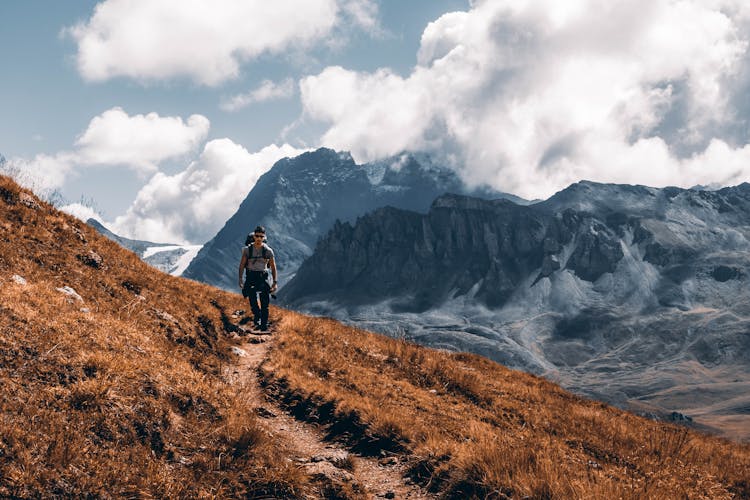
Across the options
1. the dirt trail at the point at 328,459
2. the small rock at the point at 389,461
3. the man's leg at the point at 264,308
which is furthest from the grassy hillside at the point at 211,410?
the man's leg at the point at 264,308

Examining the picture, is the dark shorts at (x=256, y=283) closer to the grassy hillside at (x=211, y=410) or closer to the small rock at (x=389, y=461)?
the grassy hillside at (x=211, y=410)

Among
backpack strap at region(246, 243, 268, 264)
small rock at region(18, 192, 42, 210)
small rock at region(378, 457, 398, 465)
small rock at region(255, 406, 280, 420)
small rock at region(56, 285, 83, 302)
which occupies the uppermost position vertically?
small rock at region(18, 192, 42, 210)

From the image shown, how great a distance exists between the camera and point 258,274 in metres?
17.8

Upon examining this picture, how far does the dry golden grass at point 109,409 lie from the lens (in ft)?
20.0

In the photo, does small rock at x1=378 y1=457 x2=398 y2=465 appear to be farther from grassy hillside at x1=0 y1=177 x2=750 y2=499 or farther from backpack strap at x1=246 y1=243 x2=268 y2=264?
backpack strap at x1=246 y1=243 x2=268 y2=264

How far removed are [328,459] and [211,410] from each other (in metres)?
2.19

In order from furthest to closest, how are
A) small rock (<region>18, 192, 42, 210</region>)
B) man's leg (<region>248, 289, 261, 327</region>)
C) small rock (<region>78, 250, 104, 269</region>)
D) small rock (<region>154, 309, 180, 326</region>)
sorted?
man's leg (<region>248, 289, 261, 327</region>)
small rock (<region>18, 192, 42, 210</region>)
small rock (<region>78, 250, 104, 269</region>)
small rock (<region>154, 309, 180, 326</region>)

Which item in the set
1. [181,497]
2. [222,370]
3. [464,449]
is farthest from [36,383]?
[464,449]

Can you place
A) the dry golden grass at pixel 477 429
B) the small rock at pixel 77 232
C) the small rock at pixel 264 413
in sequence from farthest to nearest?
the small rock at pixel 77 232 → the small rock at pixel 264 413 → the dry golden grass at pixel 477 429

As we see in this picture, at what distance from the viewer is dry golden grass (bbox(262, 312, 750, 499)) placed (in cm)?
781

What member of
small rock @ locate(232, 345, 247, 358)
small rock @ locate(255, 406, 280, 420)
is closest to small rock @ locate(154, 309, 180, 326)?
small rock @ locate(232, 345, 247, 358)

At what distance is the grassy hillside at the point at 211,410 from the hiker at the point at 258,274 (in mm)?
1164

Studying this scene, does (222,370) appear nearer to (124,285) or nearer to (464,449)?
(124,285)

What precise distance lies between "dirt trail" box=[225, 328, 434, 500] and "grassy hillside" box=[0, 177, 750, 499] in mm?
258
